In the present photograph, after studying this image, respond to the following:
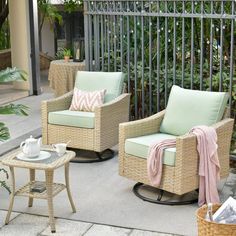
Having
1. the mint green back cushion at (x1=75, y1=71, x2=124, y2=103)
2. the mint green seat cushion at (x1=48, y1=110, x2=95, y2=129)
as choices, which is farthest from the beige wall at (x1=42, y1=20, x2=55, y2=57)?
the mint green seat cushion at (x1=48, y1=110, x2=95, y2=129)

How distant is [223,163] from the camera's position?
4.57 metres

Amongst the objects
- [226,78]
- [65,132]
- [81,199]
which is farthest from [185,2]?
[81,199]

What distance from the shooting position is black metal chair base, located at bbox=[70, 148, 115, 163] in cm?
557

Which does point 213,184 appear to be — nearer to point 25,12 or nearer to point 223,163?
point 223,163

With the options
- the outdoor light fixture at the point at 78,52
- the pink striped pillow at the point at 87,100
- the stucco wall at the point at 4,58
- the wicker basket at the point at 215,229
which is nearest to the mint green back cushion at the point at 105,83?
the pink striped pillow at the point at 87,100

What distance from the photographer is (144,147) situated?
4.42 meters

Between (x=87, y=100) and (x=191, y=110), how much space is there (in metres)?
1.43

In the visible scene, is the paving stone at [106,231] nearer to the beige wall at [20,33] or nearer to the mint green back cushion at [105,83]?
the mint green back cushion at [105,83]

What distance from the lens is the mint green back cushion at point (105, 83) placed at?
5.88m

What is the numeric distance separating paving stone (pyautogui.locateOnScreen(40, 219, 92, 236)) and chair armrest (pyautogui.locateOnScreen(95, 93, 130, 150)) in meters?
1.51

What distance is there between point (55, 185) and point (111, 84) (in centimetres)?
203

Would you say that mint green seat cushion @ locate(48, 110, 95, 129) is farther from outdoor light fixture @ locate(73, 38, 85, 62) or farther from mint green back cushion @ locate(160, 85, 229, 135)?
outdoor light fixture @ locate(73, 38, 85, 62)

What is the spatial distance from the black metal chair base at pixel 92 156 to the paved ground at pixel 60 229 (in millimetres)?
1511

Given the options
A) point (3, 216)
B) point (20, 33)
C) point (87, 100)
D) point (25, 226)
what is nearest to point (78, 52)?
point (20, 33)
